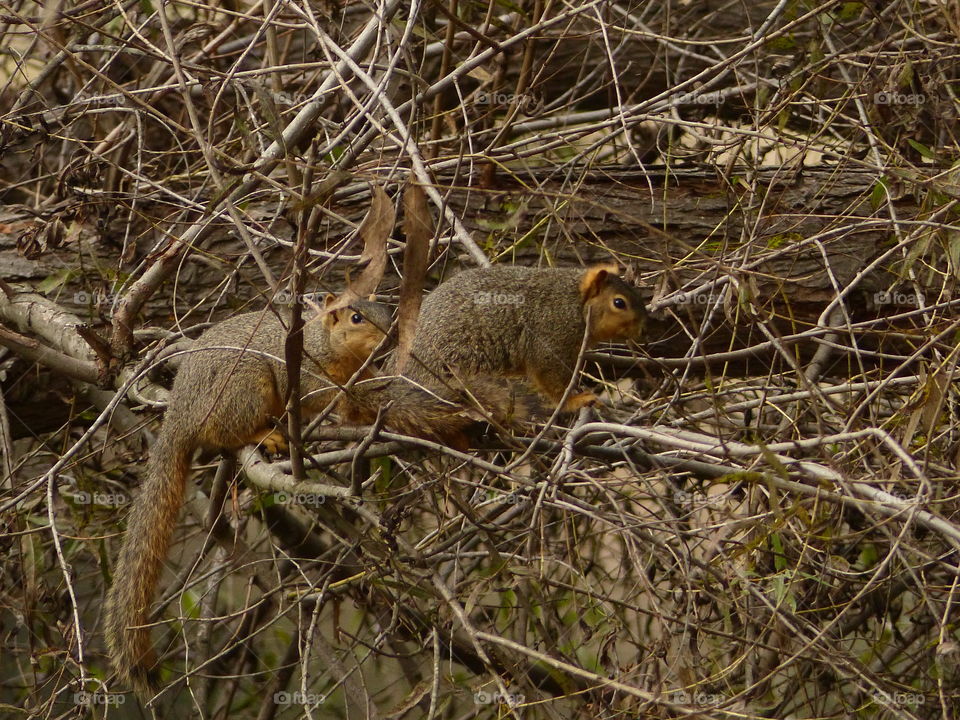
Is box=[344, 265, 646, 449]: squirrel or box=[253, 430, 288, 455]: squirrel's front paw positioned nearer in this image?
box=[344, 265, 646, 449]: squirrel

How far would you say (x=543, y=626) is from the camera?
3543 millimetres

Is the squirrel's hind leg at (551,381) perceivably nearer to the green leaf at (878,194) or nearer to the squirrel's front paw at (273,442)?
the squirrel's front paw at (273,442)

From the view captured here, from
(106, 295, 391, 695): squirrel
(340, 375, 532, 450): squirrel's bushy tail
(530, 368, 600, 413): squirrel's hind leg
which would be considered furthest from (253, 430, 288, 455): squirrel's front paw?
(530, 368, 600, 413): squirrel's hind leg

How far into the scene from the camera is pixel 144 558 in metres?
3.69

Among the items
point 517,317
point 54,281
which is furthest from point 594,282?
point 54,281

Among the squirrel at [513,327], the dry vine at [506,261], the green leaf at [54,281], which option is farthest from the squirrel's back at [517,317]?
the green leaf at [54,281]

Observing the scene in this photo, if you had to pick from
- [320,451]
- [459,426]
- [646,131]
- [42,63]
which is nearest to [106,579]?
[320,451]

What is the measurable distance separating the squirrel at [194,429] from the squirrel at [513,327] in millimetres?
204

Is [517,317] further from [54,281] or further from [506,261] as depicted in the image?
[54,281]

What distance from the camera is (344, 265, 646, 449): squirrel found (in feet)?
12.2

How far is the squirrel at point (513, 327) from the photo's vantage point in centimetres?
371

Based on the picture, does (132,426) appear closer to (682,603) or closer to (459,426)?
(459,426)

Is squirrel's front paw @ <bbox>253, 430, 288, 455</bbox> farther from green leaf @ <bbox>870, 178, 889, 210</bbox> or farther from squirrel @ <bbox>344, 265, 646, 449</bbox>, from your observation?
green leaf @ <bbox>870, 178, 889, 210</bbox>

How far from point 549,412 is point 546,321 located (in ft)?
1.64
